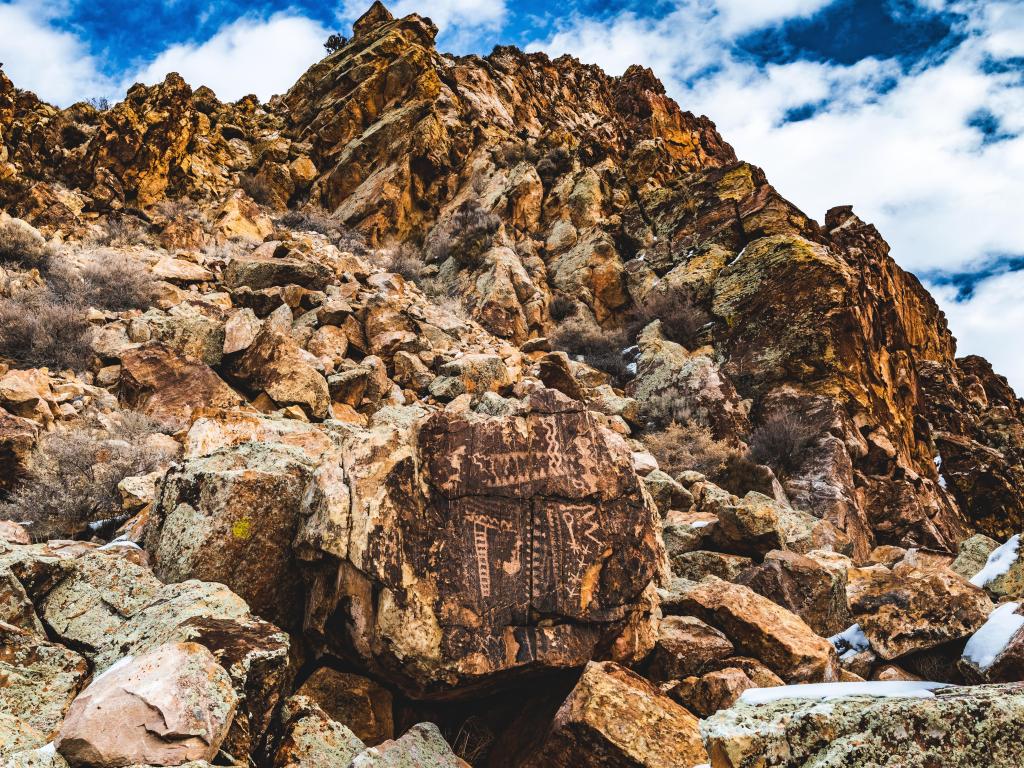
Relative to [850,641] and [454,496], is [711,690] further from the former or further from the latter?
[850,641]

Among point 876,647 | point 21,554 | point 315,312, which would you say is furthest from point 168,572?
point 315,312

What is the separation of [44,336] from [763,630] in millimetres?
9408

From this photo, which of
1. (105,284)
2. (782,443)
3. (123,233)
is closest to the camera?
(105,284)

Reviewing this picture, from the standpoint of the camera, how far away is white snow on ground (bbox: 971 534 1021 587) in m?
6.33

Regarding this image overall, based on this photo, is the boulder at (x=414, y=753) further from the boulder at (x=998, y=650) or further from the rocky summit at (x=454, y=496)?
the boulder at (x=998, y=650)

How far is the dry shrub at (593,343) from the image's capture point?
1790 cm

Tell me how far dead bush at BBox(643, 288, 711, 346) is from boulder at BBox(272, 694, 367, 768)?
16919 mm

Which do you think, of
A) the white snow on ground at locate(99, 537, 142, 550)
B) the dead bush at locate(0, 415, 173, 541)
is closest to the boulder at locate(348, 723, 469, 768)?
the white snow on ground at locate(99, 537, 142, 550)

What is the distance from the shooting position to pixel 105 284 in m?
10.3

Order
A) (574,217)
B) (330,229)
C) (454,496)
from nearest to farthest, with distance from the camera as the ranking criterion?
(454,496) → (330,229) → (574,217)

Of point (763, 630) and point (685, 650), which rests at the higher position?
point (763, 630)

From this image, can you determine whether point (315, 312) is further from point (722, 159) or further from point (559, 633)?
point (722, 159)

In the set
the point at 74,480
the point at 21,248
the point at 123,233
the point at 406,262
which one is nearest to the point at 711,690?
the point at 74,480

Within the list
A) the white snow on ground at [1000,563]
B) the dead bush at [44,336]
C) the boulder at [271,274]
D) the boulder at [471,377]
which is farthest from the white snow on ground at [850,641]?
the boulder at [271,274]
